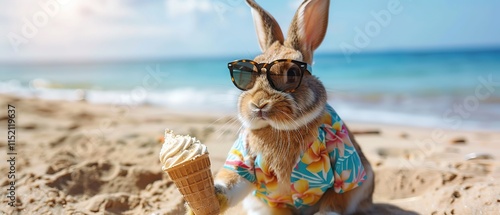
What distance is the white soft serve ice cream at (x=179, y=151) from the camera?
2.28 metres

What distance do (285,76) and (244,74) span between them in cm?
23

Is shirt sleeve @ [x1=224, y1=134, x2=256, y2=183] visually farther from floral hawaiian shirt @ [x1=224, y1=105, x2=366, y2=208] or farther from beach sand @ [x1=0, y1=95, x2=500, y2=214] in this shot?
beach sand @ [x1=0, y1=95, x2=500, y2=214]

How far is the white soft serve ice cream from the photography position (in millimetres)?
2275

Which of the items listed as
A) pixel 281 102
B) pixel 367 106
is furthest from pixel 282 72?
pixel 367 106

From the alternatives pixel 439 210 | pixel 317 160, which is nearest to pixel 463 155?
pixel 439 210

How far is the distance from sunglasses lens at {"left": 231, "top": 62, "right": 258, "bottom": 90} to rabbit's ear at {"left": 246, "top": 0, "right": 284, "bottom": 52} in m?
0.33

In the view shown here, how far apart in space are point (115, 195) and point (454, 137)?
15.0 feet

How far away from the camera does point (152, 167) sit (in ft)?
14.0

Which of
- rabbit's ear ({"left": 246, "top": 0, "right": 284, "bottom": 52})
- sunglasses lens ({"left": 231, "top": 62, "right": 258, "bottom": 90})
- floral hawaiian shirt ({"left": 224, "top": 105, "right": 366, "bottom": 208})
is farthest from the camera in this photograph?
rabbit's ear ({"left": 246, "top": 0, "right": 284, "bottom": 52})

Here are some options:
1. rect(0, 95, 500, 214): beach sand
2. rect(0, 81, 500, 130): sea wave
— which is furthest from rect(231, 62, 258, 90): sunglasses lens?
rect(0, 81, 500, 130): sea wave

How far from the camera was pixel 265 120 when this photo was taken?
99.7 inches

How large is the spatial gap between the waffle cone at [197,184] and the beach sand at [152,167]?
467 millimetres

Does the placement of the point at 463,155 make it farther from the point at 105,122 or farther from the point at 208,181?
the point at 105,122

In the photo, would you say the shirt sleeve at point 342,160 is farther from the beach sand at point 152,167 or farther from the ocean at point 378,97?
the beach sand at point 152,167
